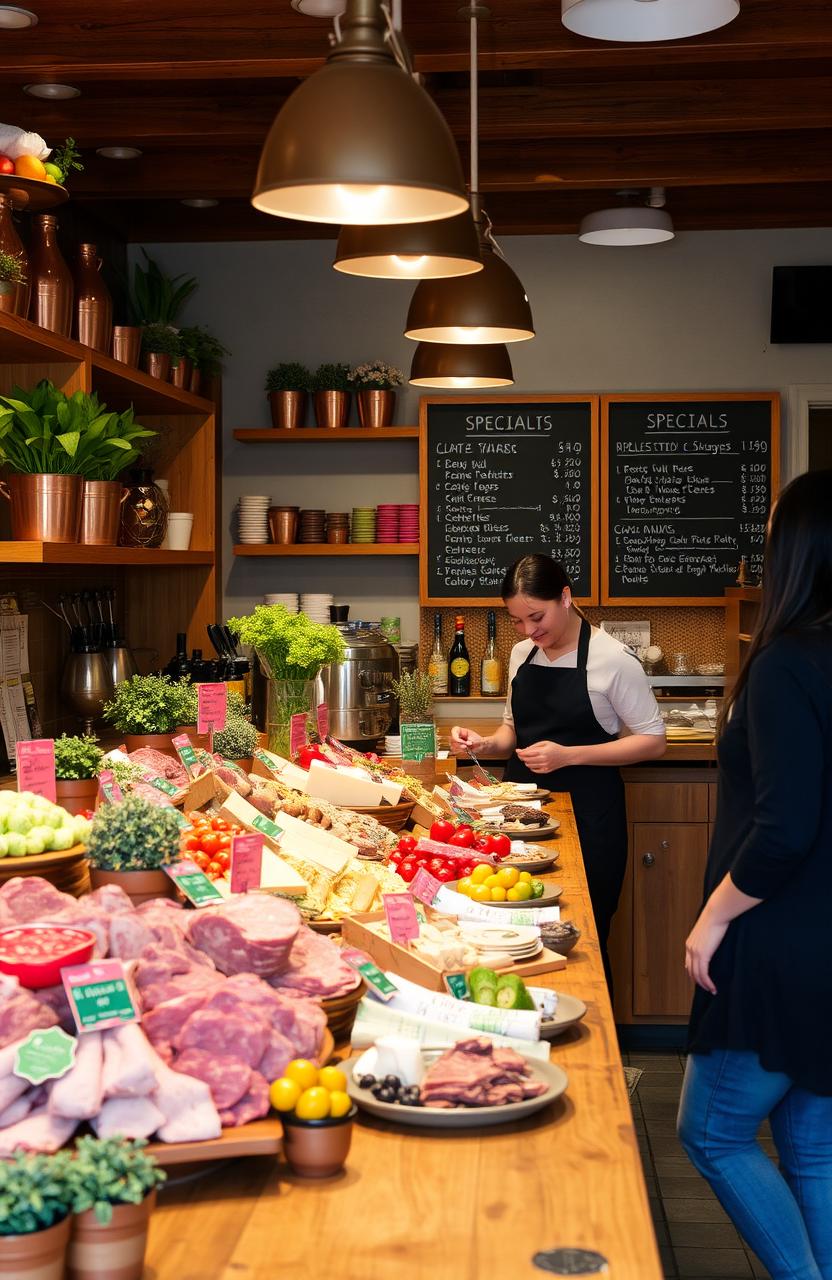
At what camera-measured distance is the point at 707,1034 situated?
8.21ft

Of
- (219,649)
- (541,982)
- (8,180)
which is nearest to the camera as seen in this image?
(541,982)

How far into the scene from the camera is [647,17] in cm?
343

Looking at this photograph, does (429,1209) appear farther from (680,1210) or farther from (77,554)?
(77,554)

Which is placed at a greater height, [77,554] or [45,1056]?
[77,554]

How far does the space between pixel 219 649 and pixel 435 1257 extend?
4265 millimetres

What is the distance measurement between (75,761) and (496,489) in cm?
368

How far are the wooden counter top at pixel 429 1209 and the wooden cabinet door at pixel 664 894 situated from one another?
342cm

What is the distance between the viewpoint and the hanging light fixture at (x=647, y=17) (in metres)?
3.40

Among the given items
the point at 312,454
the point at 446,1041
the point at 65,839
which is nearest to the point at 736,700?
the point at 446,1041

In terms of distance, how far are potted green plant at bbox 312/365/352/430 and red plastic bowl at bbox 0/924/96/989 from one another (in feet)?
14.9

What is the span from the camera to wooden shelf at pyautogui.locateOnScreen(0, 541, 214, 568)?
12.8ft

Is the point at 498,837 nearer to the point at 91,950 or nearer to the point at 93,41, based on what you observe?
the point at 91,950

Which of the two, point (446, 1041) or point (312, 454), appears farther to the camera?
point (312, 454)

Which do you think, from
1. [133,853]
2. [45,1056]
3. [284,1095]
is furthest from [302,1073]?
[133,853]
